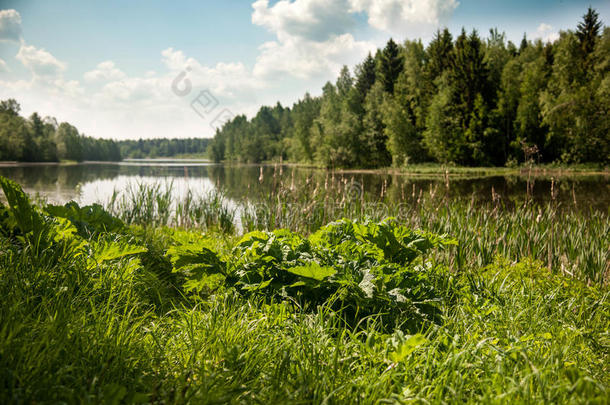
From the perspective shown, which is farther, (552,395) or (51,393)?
(552,395)

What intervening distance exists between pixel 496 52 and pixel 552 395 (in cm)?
5057

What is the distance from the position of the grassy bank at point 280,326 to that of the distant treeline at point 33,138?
50120mm

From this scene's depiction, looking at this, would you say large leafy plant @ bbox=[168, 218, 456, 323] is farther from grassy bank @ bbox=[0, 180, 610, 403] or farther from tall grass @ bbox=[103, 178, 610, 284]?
tall grass @ bbox=[103, 178, 610, 284]

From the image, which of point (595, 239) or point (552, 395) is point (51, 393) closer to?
point (552, 395)

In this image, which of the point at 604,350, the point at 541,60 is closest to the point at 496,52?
the point at 541,60

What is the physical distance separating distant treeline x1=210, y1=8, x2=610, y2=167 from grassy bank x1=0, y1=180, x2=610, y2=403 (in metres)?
30.1

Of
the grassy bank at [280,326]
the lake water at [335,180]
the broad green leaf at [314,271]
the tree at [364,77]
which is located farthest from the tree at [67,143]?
the broad green leaf at [314,271]

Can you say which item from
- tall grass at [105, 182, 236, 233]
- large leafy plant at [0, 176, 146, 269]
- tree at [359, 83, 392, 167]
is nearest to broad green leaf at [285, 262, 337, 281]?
large leafy plant at [0, 176, 146, 269]

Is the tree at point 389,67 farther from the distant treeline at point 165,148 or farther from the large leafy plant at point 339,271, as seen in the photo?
the distant treeline at point 165,148

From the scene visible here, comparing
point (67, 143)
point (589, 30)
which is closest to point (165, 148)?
point (67, 143)

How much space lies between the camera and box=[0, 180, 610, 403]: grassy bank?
4.79ft

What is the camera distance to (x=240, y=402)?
140 cm

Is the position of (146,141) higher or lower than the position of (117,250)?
higher

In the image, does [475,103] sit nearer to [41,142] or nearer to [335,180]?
[335,180]
